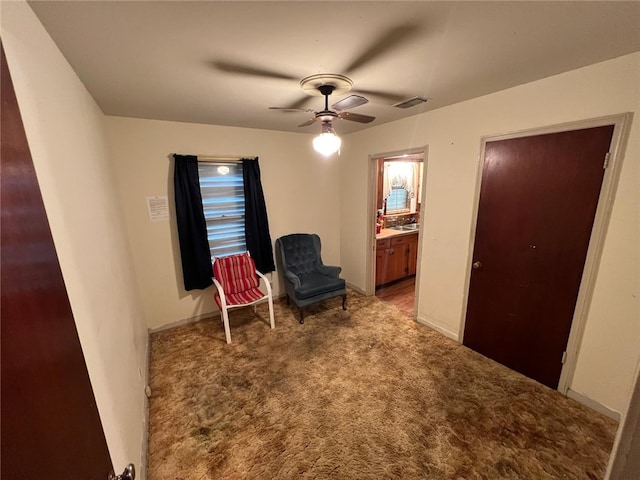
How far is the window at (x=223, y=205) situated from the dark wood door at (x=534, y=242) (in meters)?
2.72

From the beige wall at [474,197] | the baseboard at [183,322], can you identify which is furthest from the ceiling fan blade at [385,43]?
the baseboard at [183,322]

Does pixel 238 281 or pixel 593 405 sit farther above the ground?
pixel 238 281

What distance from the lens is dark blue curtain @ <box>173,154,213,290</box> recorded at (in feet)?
9.53

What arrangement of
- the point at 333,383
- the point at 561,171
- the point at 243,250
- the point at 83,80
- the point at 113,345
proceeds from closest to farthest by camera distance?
the point at 113,345
the point at 83,80
the point at 561,171
the point at 333,383
the point at 243,250

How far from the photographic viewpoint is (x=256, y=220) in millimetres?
3426

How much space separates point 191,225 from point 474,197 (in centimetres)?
298

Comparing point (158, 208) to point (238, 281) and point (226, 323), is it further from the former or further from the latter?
point (226, 323)

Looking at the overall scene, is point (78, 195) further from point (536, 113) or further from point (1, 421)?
point (536, 113)

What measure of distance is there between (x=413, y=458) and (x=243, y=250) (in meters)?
2.79

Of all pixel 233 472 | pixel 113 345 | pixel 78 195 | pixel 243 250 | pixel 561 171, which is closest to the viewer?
pixel 78 195

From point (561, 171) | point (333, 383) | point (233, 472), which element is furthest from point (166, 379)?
point (561, 171)

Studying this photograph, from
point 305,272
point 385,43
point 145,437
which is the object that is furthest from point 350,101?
point 145,437

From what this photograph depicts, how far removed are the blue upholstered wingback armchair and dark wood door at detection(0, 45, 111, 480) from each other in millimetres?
2481

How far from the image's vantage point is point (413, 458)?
163 cm
